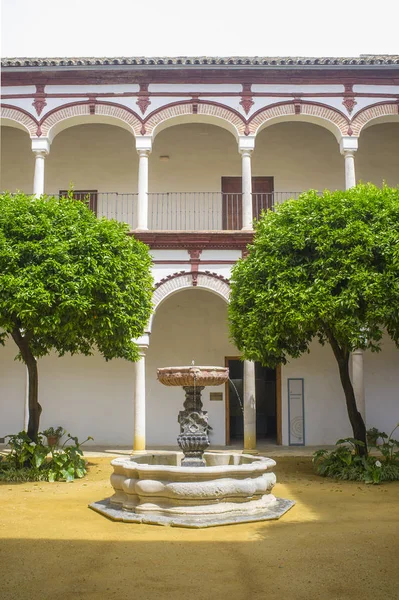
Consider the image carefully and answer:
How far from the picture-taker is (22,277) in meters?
9.07

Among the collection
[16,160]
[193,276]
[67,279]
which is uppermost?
[16,160]

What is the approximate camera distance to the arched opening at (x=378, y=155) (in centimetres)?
1553

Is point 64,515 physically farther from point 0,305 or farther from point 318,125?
point 318,125

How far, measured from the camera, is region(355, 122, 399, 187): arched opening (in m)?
15.5

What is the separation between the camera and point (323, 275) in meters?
9.32

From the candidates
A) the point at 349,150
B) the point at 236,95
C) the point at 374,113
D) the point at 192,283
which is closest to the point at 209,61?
the point at 236,95

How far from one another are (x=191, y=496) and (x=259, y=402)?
9.64 meters

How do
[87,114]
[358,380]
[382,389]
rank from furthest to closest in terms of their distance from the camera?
1. [382,389]
2. [87,114]
3. [358,380]

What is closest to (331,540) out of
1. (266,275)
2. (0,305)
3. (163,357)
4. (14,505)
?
(14,505)

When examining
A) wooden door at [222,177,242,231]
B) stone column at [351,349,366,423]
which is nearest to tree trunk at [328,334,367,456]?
stone column at [351,349,366,423]

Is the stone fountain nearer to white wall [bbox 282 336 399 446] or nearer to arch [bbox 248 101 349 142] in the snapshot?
white wall [bbox 282 336 399 446]

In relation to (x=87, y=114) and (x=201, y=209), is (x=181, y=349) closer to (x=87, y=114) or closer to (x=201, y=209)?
(x=201, y=209)

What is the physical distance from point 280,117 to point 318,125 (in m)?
1.91

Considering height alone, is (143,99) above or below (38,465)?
above
